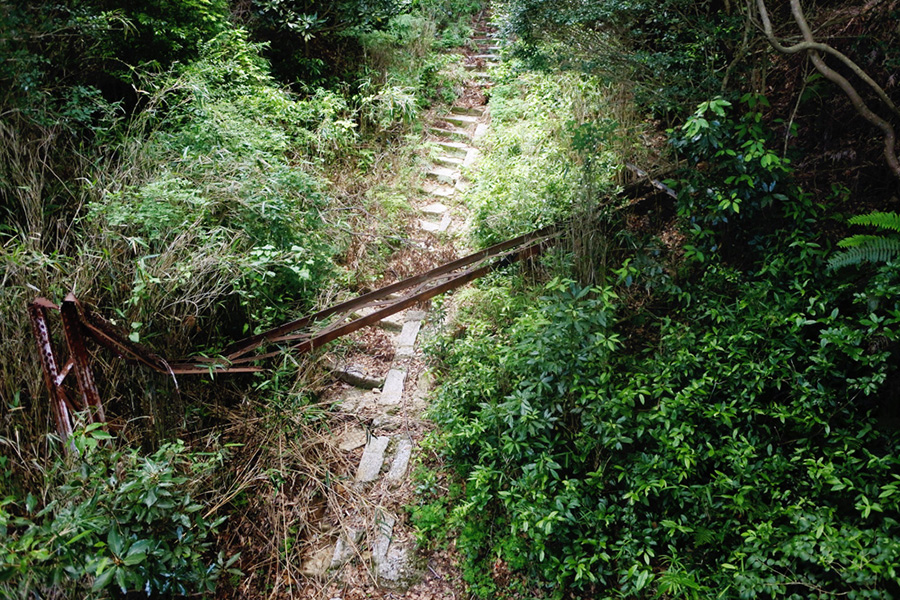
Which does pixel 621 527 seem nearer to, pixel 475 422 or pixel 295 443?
pixel 475 422

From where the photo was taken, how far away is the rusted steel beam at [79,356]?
2.66 metres

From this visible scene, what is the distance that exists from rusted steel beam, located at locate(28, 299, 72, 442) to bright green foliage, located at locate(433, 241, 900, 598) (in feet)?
6.55

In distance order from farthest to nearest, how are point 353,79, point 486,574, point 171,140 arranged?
point 353,79, point 171,140, point 486,574

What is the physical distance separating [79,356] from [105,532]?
0.85m

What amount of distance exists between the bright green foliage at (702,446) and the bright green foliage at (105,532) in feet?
4.78

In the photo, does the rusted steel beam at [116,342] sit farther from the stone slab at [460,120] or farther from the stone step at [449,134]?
the stone slab at [460,120]

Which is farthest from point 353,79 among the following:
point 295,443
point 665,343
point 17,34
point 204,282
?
point 665,343

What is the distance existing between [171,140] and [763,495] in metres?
4.61

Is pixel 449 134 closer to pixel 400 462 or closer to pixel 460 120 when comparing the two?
pixel 460 120

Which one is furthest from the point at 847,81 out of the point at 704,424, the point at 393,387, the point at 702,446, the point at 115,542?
the point at 115,542

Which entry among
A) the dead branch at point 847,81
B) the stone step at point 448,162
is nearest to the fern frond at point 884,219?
the dead branch at point 847,81

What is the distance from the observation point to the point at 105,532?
2.41 metres

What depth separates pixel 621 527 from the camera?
288cm

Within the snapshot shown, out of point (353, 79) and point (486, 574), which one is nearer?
point (486, 574)
